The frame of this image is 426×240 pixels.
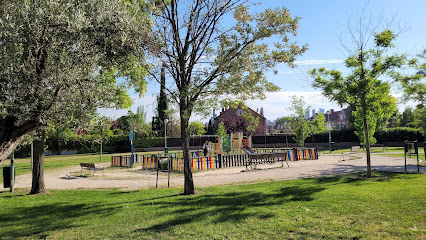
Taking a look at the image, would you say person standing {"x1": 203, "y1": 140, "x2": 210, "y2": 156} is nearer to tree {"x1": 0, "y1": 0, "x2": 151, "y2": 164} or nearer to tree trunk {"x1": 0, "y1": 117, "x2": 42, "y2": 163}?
tree {"x1": 0, "y1": 0, "x2": 151, "y2": 164}

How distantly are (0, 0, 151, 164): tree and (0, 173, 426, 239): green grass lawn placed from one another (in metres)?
2.39

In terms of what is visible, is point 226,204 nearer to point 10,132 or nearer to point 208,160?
point 10,132

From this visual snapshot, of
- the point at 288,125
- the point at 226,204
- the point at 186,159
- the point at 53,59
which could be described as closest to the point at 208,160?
the point at 186,159

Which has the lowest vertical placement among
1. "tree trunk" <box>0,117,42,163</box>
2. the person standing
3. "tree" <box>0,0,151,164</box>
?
the person standing

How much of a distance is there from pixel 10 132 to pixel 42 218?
2954 mm

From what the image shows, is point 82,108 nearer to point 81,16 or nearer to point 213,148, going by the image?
point 81,16

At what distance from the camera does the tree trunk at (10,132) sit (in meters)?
5.63

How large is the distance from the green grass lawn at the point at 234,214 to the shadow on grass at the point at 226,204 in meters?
0.02

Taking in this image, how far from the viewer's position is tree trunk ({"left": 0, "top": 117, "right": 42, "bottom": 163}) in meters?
5.63

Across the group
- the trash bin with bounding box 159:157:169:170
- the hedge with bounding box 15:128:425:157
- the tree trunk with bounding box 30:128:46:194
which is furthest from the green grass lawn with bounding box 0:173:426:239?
the hedge with bounding box 15:128:425:157

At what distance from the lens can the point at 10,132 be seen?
5715mm

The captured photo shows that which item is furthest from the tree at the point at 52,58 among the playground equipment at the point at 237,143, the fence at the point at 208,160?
the playground equipment at the point at 237,143

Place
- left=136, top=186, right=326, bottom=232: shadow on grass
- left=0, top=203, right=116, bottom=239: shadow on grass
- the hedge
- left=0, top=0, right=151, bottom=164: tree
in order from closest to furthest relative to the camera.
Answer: left=0, top=0, right=151, bottom=164: tree < left=0, top=203, right=116, bottom=239: shadow on grass < left=136, top=186, right=326, bottom=232: shadow on grass < the hedge

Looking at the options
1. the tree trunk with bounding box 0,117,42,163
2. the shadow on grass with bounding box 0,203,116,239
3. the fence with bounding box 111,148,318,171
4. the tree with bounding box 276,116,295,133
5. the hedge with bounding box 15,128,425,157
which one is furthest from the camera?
the tree with bounding box 276,116,295,133
